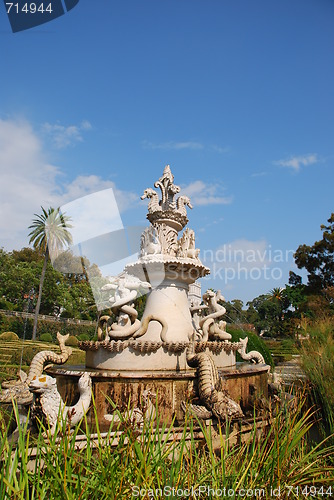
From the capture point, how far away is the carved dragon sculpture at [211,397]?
6254 millimetres

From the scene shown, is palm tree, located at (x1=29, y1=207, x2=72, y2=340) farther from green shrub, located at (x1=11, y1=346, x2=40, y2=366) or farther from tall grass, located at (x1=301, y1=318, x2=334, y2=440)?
tall grass, located at (x1=301, y1=318, x2=334, y2=440)

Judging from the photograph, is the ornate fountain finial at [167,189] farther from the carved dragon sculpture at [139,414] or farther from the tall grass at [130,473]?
the tall grass at [130,473]

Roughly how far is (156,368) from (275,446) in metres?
5.53

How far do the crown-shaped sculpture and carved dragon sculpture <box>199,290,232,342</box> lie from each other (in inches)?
106

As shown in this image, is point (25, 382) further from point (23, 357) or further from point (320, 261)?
point (320, 261)

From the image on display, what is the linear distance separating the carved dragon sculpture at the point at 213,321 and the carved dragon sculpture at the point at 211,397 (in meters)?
2.56

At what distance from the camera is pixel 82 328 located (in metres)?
46.0

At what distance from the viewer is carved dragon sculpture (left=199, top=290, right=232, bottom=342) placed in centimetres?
1038

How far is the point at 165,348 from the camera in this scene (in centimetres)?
857

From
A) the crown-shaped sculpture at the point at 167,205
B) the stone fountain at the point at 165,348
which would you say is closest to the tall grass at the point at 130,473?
the stone fountain at the point at 165,348

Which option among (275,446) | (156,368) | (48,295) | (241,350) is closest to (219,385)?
(156,368)

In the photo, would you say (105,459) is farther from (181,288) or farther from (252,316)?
(252,316)

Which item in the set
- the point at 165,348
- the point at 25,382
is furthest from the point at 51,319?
the point at 165,348

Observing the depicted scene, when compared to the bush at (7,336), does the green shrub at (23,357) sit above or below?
below
